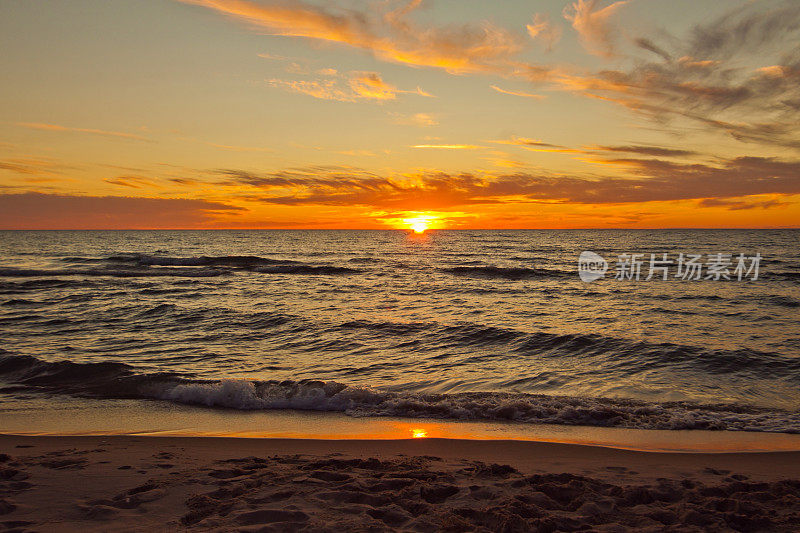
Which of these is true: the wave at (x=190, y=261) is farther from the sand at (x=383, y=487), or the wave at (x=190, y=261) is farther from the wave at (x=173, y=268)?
the sand at (x=383, y=487)

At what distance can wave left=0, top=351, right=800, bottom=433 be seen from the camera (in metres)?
7.98

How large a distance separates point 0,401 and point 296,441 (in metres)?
6.24

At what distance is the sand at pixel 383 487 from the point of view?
439 cm

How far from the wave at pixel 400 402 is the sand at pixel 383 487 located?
55.5 inches

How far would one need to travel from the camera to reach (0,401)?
9.02 meters

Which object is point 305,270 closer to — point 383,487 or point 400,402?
point 400,402

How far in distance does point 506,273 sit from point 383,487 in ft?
112

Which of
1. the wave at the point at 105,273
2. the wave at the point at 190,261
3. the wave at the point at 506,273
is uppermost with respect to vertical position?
the wave at the point at 506,273

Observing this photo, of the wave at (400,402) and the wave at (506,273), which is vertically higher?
the wave at (506,273)

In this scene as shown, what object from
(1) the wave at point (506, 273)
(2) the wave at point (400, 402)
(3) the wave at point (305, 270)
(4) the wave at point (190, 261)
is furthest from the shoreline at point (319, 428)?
(4) the wave at point (190, 261)

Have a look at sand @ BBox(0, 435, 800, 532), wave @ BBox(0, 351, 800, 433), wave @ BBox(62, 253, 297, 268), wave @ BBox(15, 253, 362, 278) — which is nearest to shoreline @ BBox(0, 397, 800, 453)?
wave @ BBox(0, 351, 800, 433)

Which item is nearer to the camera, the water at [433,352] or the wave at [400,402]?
the wave at [400,402]

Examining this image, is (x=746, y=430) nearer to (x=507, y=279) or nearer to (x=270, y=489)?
(x=270, y=489)

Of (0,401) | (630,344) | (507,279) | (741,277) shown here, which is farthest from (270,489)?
(741,277)
